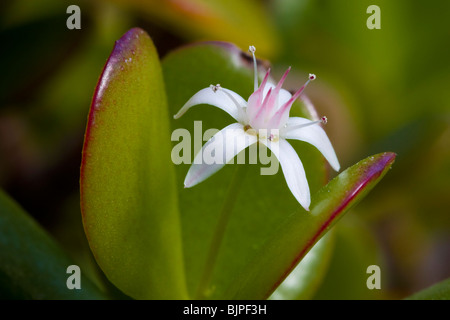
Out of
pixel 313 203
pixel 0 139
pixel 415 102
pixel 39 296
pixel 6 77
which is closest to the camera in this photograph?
pixel 313 203

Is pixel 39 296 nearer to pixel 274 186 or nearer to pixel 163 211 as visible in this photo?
pixel 163 211

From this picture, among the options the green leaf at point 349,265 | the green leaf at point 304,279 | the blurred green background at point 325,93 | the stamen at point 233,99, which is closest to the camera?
the stamen at point 233,99

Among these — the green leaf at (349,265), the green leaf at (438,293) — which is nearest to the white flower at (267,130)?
the green leaf at (438,293)

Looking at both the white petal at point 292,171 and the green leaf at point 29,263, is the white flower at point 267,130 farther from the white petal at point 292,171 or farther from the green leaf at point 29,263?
the green leaf at point 29,263

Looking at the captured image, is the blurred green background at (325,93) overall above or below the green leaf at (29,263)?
above

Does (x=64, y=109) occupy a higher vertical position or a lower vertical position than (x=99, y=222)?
higher

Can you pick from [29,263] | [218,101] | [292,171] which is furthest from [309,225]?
[29,263]

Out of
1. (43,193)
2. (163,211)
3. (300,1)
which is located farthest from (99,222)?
(300,1)
